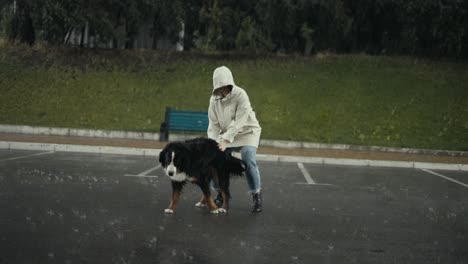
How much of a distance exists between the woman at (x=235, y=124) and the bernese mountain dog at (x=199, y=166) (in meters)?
0.15

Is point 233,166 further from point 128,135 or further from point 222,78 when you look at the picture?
point 128,135

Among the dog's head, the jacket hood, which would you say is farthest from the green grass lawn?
the dog's head

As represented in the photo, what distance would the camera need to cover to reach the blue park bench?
20.0 meters

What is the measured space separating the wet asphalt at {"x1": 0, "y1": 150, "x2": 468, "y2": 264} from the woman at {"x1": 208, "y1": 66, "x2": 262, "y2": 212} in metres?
0.60

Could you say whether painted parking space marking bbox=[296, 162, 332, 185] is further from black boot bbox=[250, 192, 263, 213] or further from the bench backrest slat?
the bench backrest slat

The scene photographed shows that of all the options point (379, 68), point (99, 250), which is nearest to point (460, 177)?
point (99, 250)

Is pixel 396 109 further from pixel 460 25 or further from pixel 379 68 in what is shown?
pixel 460 25

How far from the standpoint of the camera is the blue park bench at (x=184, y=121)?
20000mm

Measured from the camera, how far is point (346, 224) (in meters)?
7.57

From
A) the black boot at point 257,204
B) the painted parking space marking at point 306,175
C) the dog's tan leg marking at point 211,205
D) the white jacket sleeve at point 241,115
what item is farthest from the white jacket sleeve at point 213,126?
the painted parking space marking at point 306,175

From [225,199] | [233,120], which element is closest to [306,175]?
[225,199]

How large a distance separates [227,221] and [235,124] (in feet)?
3.92

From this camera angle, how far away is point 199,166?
7.52 meters

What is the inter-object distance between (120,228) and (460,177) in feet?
30.5
